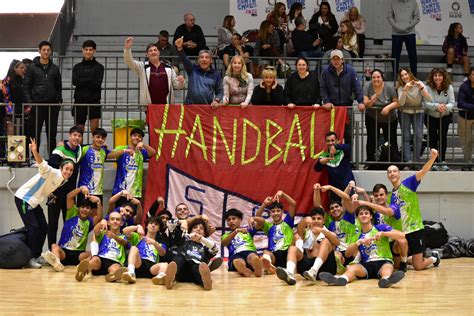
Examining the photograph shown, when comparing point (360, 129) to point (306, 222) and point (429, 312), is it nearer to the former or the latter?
point (306, 222)

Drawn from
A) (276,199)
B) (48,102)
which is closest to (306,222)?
(276,199)

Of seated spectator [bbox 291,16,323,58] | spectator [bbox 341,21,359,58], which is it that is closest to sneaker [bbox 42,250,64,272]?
seated spectator [bbox 291,16,323,58]

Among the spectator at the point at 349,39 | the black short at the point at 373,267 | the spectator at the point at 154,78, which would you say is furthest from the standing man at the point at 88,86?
the spectator at the point at 349,39

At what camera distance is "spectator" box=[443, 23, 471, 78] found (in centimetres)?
2238

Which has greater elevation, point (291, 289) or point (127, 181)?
point (127, 181)

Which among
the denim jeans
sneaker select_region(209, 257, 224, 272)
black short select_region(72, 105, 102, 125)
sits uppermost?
black short select_region(72, 105, 102, 125)

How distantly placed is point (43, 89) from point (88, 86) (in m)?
0.70

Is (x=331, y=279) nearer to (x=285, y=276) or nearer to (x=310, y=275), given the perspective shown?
(x=310, y=275)

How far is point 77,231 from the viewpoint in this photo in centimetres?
1527

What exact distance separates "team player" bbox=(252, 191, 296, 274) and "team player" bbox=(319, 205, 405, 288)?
0.99 meters

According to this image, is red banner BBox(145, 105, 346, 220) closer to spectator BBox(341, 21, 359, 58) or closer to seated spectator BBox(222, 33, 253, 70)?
seated spectator BBox(222, 33, 253, 70)

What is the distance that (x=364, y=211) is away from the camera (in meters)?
14.4

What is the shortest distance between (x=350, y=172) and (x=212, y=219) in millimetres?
2154

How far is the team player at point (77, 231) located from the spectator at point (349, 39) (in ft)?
22.9
